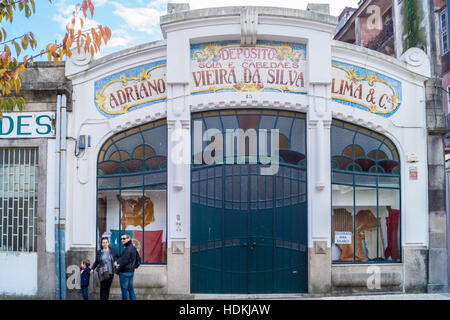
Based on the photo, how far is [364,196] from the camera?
11.7 m

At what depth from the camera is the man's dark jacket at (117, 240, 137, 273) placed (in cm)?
964

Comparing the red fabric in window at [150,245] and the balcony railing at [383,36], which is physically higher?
the balcony railing at [383,36]

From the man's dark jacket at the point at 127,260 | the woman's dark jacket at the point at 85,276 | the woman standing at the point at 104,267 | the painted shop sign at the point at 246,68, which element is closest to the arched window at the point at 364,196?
the painted shop sign at the point at 246,68

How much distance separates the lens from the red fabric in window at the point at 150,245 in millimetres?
11336

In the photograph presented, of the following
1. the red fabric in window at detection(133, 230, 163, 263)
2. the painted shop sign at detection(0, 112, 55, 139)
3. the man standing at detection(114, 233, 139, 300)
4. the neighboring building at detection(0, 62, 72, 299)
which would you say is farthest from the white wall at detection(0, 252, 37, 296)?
the painted shop sign at detection(0, 112, 55, 139)

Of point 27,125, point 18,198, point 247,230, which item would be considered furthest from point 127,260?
point 27,125

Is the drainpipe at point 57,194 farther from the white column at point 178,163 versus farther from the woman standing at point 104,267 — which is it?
the white column at point 178,163

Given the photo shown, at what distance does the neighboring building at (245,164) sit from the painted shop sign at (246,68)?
1.0 inches

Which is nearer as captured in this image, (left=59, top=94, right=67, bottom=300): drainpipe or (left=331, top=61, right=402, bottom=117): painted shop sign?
(left=59, top=94, right=67, bottom=300): drainpipe

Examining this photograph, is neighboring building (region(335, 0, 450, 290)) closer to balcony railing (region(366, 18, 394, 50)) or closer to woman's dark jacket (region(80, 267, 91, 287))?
balcony railing (region(366, 18, 394, 50))

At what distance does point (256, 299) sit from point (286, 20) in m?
6.20

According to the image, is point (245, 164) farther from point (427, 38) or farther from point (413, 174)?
point (427, 38)

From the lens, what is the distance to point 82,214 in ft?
37.1

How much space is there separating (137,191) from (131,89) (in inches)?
93.6
